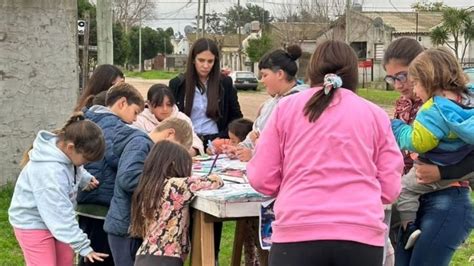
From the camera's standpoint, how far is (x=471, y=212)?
351cm

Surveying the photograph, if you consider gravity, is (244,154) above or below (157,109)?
below

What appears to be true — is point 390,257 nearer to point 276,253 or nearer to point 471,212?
point 471,212

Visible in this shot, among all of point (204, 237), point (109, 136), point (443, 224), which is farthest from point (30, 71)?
point (443, 224)

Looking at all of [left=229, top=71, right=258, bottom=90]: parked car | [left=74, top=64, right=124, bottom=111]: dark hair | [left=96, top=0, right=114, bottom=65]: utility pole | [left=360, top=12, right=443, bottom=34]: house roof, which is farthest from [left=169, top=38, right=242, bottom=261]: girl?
[left=360, top=12, right=443, bottom=34]: house roof

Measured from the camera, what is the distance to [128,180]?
408 cm

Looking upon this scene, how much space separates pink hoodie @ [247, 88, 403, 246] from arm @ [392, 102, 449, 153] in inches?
15.3

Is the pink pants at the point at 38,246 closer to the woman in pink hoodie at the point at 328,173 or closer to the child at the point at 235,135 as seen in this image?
the child at the point at 235,135

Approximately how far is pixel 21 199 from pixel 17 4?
181 inches

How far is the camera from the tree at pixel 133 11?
57.5 meters

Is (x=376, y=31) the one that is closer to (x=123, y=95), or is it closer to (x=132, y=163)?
(x=123, y=95)

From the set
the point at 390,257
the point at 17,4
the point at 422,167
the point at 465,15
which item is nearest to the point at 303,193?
the point at 422,167

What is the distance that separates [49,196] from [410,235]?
6.04 feet

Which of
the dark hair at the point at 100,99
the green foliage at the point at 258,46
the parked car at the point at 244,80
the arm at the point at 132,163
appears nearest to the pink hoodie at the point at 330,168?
the arm at the point at 132,163

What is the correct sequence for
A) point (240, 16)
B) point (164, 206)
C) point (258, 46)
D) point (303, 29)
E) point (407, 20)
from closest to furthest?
point (164, 206)
point (303, 29)
point (258, 46)
point (407, 20)
point (240, 16)
